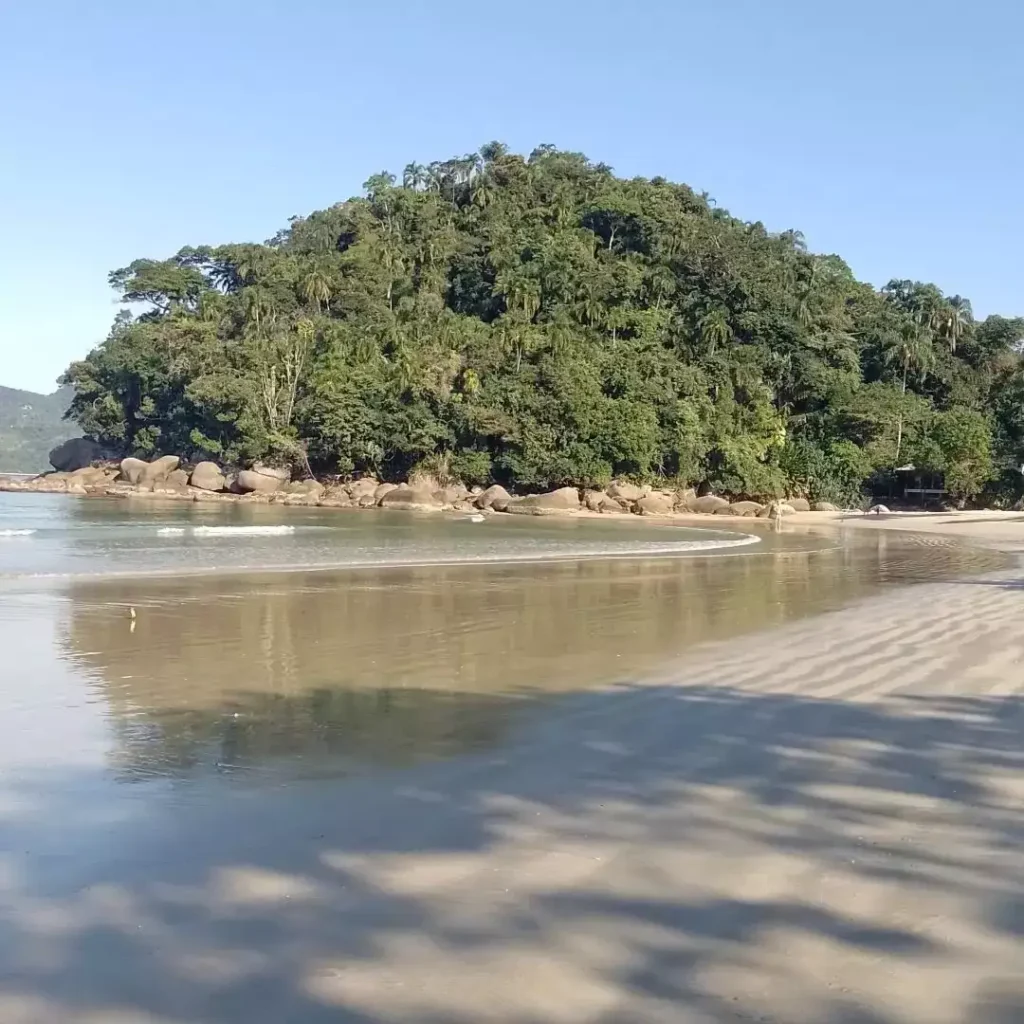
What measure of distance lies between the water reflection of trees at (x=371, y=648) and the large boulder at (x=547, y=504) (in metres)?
35.2

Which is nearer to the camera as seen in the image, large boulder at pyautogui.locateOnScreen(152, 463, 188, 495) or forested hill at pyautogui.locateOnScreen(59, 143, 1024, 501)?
forested hill at pyautogui.locateOnScreen(59, 143, 1024, 501)

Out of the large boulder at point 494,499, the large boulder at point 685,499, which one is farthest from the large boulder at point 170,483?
the large boulder at point 685,499

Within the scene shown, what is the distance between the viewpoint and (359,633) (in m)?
12.5

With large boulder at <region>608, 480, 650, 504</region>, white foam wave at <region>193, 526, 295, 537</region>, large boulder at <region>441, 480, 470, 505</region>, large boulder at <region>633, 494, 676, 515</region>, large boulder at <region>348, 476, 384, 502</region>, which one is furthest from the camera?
large boulder at <region>348, 476, 384, 502</region>

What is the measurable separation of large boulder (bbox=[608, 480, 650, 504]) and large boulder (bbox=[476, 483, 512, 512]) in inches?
246

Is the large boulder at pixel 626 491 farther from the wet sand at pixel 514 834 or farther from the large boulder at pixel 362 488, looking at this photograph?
the wet sand at pixel 514 834

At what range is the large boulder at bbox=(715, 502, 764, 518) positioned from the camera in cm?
5744

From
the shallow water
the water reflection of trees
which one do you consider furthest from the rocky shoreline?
the water reflection of trees

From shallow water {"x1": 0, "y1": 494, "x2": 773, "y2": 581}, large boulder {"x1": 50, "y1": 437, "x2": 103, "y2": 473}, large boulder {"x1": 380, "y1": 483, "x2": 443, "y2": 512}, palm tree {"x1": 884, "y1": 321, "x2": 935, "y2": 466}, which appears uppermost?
palm tree {"x1": 884, "y1": 321, "x2": 935, "y2": 466}

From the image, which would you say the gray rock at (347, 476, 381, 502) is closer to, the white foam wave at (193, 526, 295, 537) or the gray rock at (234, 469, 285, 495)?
the gray rock at (234, 469, 285, 495)

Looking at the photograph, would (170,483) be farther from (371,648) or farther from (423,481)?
(371,648)

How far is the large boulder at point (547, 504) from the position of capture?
56719mm

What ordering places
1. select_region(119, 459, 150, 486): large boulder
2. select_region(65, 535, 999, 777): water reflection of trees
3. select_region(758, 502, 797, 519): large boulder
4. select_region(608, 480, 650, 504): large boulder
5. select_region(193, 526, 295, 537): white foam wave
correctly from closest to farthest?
select_region(65, 535, 999, 777): water reflection of trees, select_region(193, 526, 295, 537): white foam wave, select_region(758, 502, 797, 519): large boulder, select_region(608, 480, 650, 504): large boulder, select_region(119, 459, 150, 486): large boulder

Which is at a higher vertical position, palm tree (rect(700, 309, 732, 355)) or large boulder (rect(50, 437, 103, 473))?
palm tree (rect(700, 309, 732, 355))
